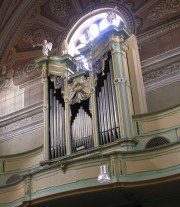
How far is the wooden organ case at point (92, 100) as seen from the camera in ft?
33.4

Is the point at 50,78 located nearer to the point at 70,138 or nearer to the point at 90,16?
the point at 70,138

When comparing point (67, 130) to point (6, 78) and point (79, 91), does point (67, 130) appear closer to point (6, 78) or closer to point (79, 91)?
point (79, 91)

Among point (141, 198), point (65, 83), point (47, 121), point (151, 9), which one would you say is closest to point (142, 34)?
point (151, 9)

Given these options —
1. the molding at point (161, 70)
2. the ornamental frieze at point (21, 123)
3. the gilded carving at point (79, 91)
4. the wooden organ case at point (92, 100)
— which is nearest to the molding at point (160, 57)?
the molding at point (161, 70)

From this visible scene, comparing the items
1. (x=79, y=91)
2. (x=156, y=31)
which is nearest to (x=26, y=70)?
(x=79, y=91)

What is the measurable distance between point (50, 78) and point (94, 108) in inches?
85.5

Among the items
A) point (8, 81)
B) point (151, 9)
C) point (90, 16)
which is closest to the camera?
point (151, 9)

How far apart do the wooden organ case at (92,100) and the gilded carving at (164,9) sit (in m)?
1.90

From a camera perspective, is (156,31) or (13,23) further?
(13,23)

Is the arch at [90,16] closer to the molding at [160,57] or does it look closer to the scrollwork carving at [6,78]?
the molding at [160,57]

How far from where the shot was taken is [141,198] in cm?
1022

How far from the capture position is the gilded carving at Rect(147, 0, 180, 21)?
1242cm

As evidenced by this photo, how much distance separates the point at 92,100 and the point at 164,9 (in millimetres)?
4096

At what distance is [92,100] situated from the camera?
1084cm
